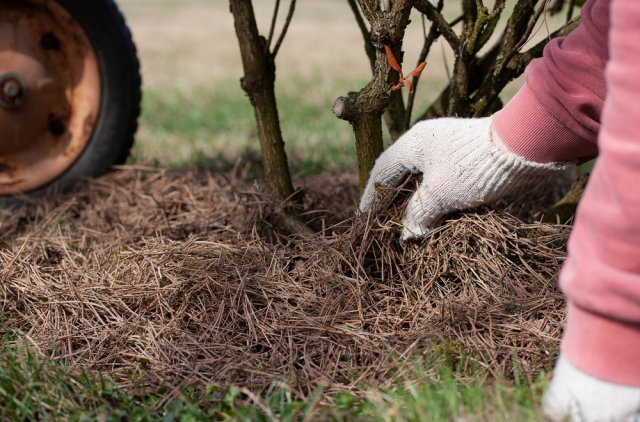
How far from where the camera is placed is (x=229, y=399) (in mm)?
1708

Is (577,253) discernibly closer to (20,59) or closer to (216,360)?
(216,360)

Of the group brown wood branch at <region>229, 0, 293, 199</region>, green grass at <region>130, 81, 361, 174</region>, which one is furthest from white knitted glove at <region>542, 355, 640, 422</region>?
green grass at <region>130, 81, 361, 174</region>

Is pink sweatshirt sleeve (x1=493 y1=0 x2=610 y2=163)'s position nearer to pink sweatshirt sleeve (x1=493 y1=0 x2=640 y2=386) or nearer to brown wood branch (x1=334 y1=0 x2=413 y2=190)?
brown wood branch (x1=334 y1=0 x2=413 y2=190)

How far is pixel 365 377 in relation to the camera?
73.3 inches

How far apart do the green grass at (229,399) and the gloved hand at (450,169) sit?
461 millimetres

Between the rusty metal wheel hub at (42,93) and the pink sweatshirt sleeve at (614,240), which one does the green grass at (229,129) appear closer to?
the rusty metal wheel hub at (42,93)

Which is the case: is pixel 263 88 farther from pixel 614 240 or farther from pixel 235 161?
pixel 614 240

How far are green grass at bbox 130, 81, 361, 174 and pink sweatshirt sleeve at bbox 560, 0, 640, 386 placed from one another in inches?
90.6

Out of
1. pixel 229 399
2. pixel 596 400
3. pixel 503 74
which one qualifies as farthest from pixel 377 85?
pixel 596 400

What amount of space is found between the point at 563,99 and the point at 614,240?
0.66 meters

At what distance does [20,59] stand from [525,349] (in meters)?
2.27

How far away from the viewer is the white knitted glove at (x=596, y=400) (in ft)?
4.47

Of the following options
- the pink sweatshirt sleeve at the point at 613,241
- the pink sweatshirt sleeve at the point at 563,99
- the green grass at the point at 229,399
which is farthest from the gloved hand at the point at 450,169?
the pink sweatshirt sleeve at the point at 613,241

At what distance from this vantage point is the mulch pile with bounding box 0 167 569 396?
75.7 inches
